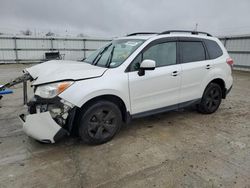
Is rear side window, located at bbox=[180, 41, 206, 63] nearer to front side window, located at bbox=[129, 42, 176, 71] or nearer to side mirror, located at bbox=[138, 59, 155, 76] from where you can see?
front side window, located at bbox=[129, 42, 176, 71]

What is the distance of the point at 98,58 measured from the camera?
3.90 metres

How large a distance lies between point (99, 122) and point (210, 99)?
2.84 m

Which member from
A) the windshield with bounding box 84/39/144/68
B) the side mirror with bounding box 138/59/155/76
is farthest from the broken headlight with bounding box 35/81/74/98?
the side mirror with bounding box 138/59/155/76

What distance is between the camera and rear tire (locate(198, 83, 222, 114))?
4.49 meters

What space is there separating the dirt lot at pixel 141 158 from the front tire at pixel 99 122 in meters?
0.16

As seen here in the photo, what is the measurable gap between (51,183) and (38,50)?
16.8m

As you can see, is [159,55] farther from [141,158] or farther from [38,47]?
[38,47]

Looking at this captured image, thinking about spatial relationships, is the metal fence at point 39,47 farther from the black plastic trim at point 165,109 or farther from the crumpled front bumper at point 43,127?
the crumpled front bumper at point 43,127

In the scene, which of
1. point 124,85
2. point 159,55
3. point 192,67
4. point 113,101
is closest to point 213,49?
point 192,67

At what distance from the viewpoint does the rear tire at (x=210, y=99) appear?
449 cm

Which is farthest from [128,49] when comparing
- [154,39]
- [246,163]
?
[246,163]

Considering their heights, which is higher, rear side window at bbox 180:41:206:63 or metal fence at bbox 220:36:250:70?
metal fence at bbox 220:36:250:70

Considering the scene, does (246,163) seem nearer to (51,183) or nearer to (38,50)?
(51,183)

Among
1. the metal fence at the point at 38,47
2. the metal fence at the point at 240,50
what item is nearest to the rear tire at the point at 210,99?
Result: the metal fence at the point at 240,50
